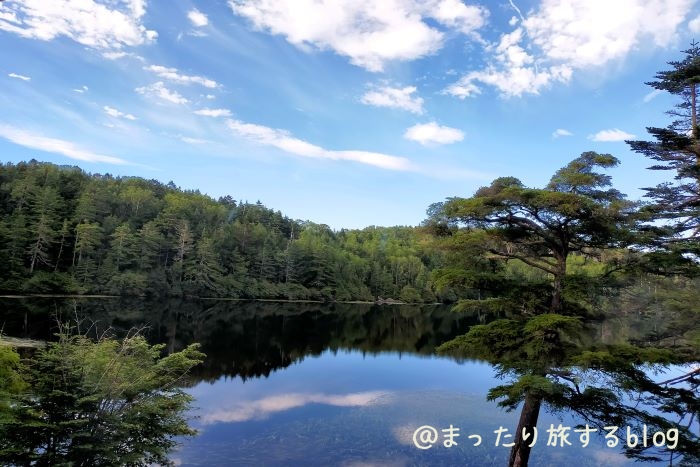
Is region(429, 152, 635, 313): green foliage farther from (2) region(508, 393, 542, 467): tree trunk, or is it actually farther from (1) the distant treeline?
(1) the distant treeline

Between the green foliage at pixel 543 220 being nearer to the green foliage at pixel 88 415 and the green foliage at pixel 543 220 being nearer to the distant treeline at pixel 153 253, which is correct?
the green foliage at pixel 88 415

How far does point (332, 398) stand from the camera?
1902 centimetres

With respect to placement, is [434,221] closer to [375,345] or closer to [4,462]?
[4,462]

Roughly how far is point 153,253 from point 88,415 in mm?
59149

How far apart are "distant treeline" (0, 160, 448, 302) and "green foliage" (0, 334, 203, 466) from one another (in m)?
33.6

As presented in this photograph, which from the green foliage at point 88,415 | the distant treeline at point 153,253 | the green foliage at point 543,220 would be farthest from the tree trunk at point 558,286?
the distant treeline at point 153,253

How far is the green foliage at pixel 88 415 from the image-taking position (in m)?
6.21

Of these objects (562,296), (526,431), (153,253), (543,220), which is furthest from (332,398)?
(153,253)

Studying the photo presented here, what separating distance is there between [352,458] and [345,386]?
861 cm

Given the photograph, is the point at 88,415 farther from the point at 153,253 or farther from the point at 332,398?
the point at 153,253

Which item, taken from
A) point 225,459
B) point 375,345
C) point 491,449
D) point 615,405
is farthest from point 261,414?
point 375,345

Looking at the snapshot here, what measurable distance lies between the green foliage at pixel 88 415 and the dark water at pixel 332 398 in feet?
14.7

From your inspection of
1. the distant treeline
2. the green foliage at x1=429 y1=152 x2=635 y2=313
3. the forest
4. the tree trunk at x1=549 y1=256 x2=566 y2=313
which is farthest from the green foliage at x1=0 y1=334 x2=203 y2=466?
the distant treeline

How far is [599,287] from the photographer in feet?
27.7
